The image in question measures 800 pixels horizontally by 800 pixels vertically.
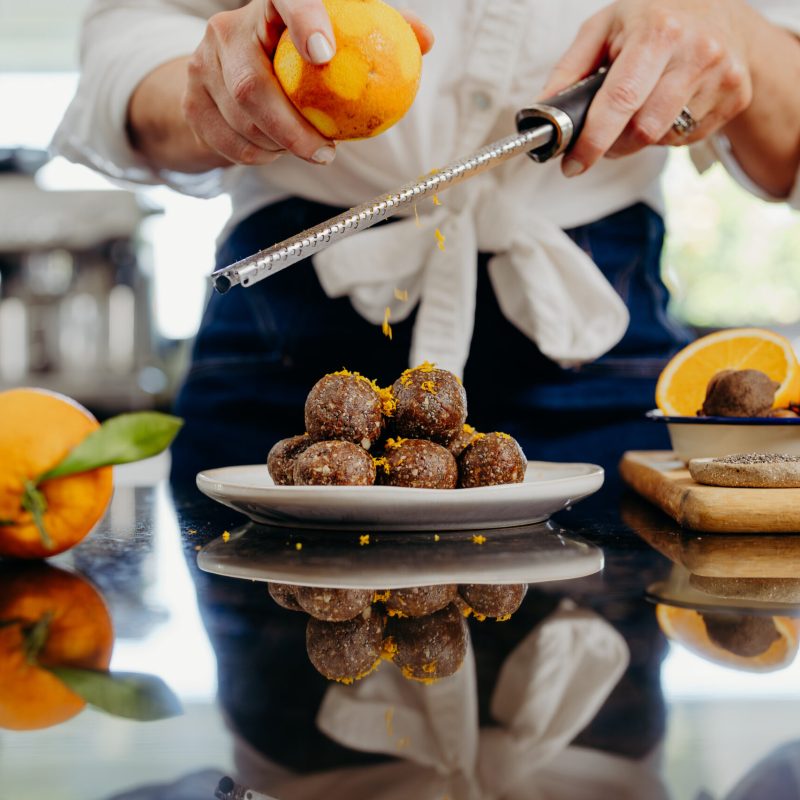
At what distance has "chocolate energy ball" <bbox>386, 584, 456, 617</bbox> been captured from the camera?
1.99 ft

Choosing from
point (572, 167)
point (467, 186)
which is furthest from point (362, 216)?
point (467, 186)

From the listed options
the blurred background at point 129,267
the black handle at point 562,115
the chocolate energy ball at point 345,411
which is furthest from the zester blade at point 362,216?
the blurred background at point 129,267

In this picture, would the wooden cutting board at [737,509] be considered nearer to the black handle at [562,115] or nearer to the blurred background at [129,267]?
the black handle at [562,115]

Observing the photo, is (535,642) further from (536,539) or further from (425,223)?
(425,223)

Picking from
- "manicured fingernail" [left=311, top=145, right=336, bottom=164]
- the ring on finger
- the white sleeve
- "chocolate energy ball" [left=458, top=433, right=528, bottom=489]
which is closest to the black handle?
the ring on finger

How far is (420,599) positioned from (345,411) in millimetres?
274

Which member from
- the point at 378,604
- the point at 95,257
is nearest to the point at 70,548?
the point at 378,604

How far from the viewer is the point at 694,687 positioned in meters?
0.47

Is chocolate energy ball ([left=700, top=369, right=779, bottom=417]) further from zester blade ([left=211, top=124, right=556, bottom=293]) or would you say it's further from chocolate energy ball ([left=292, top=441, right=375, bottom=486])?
chocolate energy ball ([left=292, top=441, right=375, bottom=486])

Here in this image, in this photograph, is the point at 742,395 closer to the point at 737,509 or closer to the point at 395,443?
the point at 737,509

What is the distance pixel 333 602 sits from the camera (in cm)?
63

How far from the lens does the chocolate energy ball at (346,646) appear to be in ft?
1.63

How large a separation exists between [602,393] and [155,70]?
73 cm

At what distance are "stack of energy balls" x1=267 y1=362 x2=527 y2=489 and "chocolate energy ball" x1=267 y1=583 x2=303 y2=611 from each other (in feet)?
Result: 0.53
